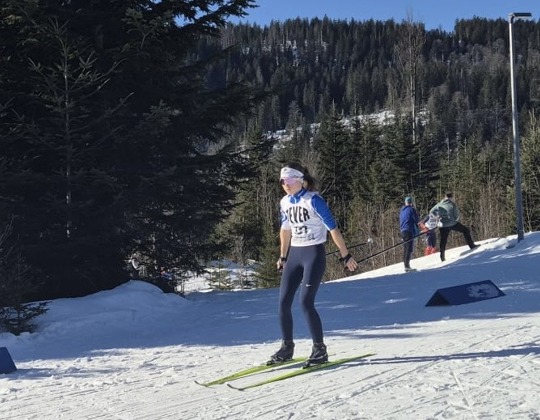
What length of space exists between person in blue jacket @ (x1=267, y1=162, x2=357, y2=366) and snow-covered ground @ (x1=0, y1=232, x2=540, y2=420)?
0.52 m

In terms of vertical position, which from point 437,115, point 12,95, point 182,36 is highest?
point 437,115

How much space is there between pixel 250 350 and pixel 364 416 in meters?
3.07

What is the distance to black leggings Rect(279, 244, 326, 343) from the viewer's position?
5.66 metres

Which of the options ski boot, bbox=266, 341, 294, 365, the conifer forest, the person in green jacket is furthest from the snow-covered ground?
the person in green jacket

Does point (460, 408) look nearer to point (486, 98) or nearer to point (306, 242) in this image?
point (306, 242)

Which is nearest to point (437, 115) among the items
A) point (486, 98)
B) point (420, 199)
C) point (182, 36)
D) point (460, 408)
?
point (486, 98)

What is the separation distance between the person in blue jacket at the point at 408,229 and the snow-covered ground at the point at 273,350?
9.27ft

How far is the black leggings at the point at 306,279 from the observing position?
5.66 m

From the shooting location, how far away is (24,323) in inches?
348

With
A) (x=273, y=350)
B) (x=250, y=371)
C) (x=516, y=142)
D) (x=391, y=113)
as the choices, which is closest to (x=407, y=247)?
(x=516, y=142)

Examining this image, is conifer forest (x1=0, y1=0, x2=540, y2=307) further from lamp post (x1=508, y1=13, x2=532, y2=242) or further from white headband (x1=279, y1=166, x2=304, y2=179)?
lamp post (x1=508, y1=13, x2=532, y2=242)

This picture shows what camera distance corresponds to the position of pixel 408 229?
15.6 meters

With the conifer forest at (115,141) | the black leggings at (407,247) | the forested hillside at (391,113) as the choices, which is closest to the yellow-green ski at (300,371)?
the conifer forest at (115,141)

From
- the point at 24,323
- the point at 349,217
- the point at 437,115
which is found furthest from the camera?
the point at 437,115
